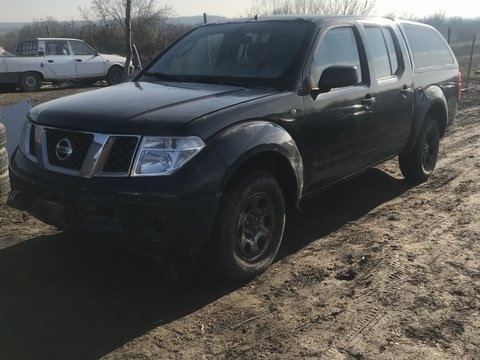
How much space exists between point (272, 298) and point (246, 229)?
503 millimetres

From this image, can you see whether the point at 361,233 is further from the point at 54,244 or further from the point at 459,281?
the point at 54,244

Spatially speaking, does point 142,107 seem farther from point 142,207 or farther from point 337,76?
point 337,76

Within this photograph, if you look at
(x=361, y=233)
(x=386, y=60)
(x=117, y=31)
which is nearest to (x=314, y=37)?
(x=386, y=60)

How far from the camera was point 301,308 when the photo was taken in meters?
3.34

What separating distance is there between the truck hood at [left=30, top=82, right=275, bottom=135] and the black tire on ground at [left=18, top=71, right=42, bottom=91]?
12.9m

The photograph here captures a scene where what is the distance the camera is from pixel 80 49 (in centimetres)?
1714

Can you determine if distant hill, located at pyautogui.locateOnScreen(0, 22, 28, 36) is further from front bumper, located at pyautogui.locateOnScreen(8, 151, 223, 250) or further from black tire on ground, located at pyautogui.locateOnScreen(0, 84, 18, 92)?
front bumper, located at pyautogui.locateOnScreen(8, 151, 223, 250)

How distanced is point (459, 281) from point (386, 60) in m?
2.42

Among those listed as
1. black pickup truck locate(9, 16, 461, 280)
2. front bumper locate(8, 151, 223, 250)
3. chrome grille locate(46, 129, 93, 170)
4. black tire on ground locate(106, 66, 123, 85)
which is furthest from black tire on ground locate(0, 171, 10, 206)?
black tire on ground locate(106, 66, 123, 85)

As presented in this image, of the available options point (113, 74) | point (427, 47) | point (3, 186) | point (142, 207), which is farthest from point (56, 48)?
point (142, 207)

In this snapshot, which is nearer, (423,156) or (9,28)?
(423,156)

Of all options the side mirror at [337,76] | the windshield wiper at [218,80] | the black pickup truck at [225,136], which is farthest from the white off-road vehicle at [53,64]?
the side mirror at [337,76]

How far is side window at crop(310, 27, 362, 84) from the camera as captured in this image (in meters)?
4.16

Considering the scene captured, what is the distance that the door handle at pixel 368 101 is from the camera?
461cm
